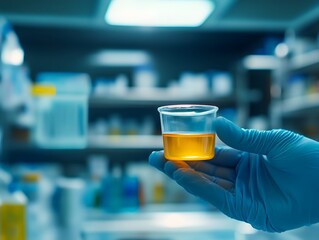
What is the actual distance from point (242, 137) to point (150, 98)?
2228 mm

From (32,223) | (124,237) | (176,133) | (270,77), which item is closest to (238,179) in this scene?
(176,133)

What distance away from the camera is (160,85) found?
3121 mm

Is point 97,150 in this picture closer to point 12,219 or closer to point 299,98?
point 299,98

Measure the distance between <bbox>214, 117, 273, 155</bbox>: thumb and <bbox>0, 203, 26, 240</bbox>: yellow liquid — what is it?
1.95ft

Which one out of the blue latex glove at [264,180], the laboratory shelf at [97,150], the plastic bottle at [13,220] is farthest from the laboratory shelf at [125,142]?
the blue latex glove at [264,180]

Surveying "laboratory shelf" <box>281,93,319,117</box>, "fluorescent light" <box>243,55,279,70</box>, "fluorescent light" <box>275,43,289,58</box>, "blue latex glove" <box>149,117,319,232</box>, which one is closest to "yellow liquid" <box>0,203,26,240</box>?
"blue latex glove" <box>149,117,319,232</box>

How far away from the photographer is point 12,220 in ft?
3.44

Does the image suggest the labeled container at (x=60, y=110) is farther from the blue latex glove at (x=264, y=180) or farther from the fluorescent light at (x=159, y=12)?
the blue latex glove at (x=264, y=180)

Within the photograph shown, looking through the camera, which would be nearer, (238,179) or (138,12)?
(238,179)

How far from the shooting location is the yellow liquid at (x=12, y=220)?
1051 mm

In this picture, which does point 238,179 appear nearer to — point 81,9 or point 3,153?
point 81,9

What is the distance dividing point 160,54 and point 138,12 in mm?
1326

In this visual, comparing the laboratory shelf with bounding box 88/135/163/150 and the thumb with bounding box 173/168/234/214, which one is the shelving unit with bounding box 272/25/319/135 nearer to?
the laboratory shelf with bounding box 88/135/163/150

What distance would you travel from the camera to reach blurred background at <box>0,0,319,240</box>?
5.97 feet
